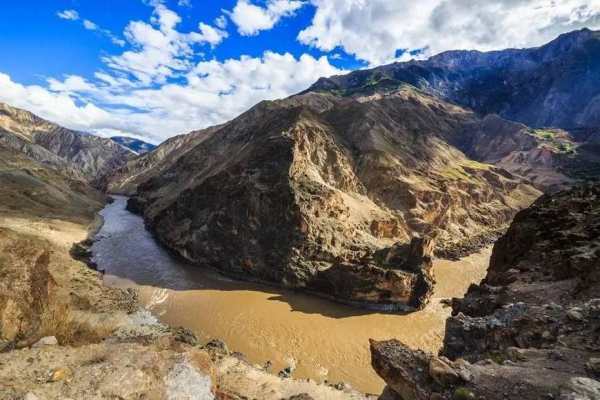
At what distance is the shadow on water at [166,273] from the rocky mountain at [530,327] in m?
15.7

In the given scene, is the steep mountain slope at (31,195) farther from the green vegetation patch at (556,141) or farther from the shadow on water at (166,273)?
the green vegetation patch at (556,141)

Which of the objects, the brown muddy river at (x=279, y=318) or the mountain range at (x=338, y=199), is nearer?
the brown muddy river at (x=279, y=318)

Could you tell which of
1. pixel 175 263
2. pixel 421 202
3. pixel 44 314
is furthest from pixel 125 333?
pixel 421 202

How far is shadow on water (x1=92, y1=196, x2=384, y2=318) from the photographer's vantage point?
32312 millimetres

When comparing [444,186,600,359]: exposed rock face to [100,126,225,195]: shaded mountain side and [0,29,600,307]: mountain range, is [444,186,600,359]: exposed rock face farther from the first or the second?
[100,126,225,195]: shaded mountain side

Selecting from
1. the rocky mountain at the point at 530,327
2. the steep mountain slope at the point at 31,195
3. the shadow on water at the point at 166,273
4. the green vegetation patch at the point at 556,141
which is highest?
the green vegetation patch at the point at 556,141

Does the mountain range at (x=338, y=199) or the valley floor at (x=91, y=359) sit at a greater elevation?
the mountain range at (x=338, y=199)

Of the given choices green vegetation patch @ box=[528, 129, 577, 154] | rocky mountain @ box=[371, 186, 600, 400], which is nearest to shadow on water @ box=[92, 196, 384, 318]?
rocky mountain @ box=[371, 186, 600, 400]

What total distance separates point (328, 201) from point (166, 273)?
1966 centimetres

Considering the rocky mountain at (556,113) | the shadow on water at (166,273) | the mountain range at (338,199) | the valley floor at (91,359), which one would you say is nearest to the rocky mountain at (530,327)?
the valley floor at (91,359)

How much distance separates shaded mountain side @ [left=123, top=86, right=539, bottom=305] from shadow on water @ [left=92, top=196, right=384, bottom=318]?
1.31m

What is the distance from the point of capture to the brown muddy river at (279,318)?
23875 millimetres

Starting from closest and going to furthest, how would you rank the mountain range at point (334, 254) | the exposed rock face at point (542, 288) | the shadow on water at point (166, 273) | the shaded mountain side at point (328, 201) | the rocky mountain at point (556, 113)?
the mountain range at point (334, 254)
the exposed rock face at point (542, 288)
the shadow on water at point (166, 273)
the shaded mountain side at point (328, 201)
the rocky mountain at point (556, 113)

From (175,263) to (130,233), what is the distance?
62.1 ft
